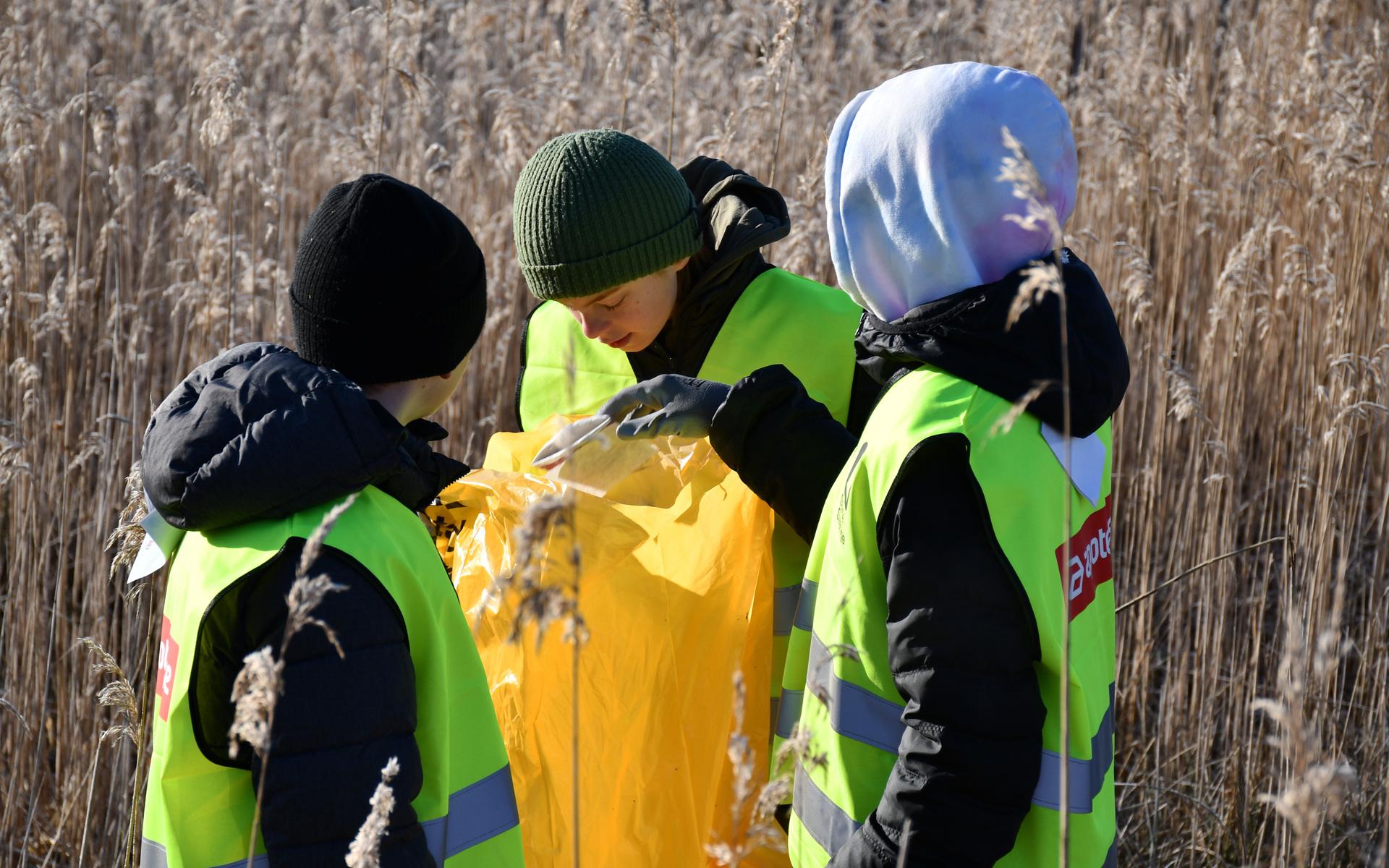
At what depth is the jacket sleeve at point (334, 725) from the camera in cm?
102

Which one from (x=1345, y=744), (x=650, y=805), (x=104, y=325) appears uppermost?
(x=104, y=325)

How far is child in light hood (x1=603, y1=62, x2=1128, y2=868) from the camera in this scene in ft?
3.57

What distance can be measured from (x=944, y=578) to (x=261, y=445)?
2.16 feet

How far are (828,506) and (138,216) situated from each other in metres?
3.57

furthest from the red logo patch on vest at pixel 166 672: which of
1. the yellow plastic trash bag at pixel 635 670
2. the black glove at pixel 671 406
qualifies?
the black glove at pixel 671 406

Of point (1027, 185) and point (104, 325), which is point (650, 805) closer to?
point (1027, 185)

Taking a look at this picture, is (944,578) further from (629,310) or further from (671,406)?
(629,310)

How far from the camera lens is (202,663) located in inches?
41.9

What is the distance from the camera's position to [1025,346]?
1.14m

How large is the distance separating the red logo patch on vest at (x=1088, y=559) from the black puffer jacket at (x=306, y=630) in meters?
0.68

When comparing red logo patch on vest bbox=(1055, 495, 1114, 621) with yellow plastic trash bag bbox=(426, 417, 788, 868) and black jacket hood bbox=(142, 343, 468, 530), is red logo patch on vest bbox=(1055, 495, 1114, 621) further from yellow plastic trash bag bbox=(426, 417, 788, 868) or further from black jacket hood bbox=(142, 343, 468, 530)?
black jacket hood bbox=(142, 343, 468, 530)

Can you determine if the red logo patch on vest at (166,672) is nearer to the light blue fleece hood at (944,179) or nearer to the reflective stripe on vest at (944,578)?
the reflective stripe on vest at (944,578)

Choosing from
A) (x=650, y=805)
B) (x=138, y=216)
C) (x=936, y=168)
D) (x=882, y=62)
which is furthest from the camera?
(x=882, y=62)

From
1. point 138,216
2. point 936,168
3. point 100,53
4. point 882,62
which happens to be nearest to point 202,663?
point 936,168
